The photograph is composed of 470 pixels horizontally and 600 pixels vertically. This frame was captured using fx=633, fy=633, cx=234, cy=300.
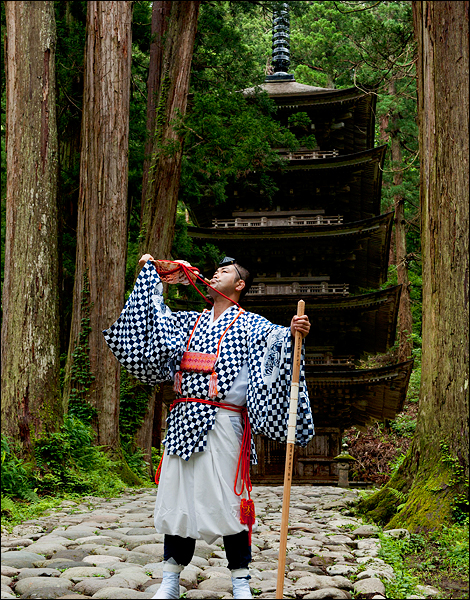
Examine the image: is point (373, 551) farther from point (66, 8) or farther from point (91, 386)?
point (66, 8)

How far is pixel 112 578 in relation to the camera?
3473 mm

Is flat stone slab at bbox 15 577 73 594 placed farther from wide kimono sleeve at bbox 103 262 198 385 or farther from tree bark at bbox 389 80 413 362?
tree bark at bbox 389 80 413 362

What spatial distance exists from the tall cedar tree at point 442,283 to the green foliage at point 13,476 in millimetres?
3438

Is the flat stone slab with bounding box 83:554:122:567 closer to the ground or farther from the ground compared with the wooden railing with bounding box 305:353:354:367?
closer to the ground

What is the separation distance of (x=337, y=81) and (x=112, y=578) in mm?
26859

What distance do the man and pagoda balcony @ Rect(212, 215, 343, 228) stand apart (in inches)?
513

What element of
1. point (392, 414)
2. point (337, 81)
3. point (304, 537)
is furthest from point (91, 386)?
point (337, 81)

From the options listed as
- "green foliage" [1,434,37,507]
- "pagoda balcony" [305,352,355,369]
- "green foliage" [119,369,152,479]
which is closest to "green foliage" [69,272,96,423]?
"green foliage" [119,369,152,479]

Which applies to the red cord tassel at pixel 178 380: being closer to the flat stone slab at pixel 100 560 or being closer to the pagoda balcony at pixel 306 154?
the flat stone slab at pixel 100 560

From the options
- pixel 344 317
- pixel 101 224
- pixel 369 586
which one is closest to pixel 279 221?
pixel 344 317

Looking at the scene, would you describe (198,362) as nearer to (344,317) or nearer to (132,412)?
(132,412)

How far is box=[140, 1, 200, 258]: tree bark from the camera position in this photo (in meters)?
10.2

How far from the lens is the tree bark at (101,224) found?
8.64 m

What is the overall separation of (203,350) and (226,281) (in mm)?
454
